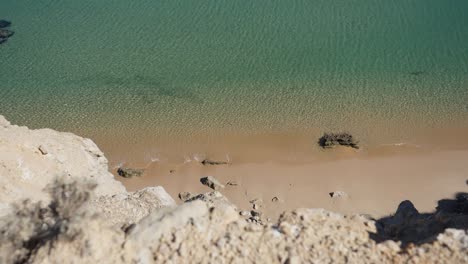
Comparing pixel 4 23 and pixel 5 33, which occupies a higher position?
pixel 4 23

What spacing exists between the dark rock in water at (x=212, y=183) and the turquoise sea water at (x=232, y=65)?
3460 mm

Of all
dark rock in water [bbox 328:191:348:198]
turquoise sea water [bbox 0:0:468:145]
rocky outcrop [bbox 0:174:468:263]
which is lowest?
rocky outcrop [bbox 0:174:468:263]

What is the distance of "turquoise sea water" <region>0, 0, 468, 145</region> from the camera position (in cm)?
2048

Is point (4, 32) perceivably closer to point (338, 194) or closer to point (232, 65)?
point (232, 65)

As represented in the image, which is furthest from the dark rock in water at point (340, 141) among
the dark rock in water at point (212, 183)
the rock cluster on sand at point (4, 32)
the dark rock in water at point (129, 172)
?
the rock cluster on sand at point (4, 32)

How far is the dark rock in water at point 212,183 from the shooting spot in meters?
16.6

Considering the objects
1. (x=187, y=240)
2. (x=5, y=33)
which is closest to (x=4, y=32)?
(x=5, y=33)

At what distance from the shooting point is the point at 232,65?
79.1ft

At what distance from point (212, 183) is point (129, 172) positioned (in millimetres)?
3230

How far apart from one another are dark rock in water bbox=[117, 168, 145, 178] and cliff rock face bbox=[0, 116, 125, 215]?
0.94m

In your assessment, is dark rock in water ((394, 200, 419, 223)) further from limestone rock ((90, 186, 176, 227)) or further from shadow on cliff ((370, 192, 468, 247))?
limestone rock ((90, 186, 176, 227))

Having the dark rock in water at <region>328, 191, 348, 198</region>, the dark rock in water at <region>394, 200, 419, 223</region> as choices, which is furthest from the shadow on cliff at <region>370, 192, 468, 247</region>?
the dark rock in water at <region>328, 191, 348, 198</region>

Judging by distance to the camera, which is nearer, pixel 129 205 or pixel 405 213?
pixel 129 205

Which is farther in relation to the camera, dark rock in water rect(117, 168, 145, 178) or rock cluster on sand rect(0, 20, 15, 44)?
rock cluster on sand rect(0, 20, 15, 44)
